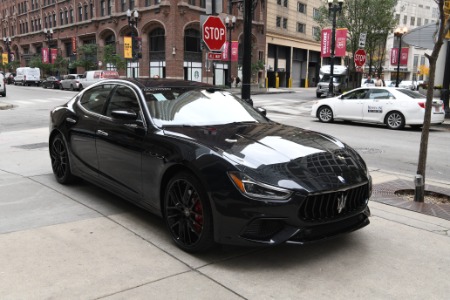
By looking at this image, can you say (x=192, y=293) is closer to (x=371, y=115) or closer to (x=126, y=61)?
(x=371, y=115)

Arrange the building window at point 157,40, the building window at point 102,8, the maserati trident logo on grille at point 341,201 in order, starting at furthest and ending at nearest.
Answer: the building window at point 102,8 → the building window at point 157,40 → the maserati trident logo on grille at point 341,201

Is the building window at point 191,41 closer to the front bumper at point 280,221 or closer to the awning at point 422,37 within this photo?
the awning at point 422,37

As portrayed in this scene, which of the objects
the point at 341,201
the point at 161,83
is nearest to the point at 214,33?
the point at 161,83

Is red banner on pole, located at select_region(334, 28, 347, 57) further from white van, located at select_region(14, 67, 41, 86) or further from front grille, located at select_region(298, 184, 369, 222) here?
white van, located at select_region(14, 67, 41, 86)

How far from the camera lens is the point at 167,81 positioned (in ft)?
17.3

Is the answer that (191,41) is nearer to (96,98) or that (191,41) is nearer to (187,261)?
(96,98)

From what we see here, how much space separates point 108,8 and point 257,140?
54251mm

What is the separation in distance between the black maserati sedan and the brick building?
3320 cm

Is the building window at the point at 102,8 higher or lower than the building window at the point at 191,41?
higher

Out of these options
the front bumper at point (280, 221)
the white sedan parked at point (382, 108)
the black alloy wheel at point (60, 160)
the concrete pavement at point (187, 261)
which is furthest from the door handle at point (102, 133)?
the white sedan parked at point (382, 108)

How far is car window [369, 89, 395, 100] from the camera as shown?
14.5 m

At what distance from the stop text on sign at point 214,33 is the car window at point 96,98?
4.60 m

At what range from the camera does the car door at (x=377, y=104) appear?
14.4 meters

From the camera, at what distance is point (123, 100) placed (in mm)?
4996
